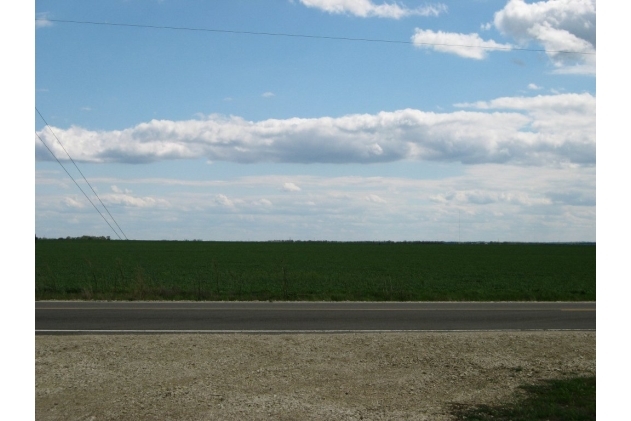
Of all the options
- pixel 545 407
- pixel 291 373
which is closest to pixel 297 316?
pixel 291 373

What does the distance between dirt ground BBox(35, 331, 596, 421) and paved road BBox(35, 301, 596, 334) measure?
3498 millimetres

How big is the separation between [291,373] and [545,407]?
10.1 ft

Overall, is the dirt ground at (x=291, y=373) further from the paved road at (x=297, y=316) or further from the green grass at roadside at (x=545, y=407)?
the paved road at (x=297, y=316)

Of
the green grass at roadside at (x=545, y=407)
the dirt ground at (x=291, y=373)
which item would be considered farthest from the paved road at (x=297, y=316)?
the green grass at roadside at (x=545, y=407)

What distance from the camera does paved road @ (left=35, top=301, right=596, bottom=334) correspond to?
46.9 feet

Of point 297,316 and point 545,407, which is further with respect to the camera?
point 297,316

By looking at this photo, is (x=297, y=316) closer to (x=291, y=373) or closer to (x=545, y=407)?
(x=291, y=373)

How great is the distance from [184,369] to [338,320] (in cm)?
748

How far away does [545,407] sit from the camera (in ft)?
22.6

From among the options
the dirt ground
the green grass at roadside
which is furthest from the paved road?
the green grass at roadside

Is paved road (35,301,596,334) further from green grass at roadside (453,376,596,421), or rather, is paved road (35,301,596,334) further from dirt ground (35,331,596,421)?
green grass at roadside (453,376,596,421)

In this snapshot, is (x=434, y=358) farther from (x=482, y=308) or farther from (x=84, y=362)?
(x=482, y=308)

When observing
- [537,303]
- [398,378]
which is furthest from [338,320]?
[537,303]

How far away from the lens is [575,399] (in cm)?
716
